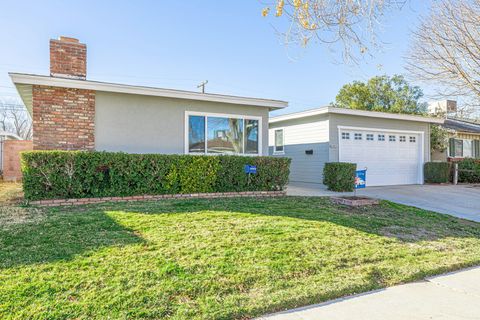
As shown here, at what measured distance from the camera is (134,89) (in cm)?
909

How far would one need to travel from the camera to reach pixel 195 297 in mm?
3182

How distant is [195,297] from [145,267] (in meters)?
0.82

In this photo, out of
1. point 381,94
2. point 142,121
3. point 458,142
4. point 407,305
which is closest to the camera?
point 407,305

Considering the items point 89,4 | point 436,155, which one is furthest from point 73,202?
point 436,155

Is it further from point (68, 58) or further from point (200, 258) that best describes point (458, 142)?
point (68, 58)

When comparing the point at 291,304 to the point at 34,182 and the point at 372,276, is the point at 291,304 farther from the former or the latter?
the point at 34,182

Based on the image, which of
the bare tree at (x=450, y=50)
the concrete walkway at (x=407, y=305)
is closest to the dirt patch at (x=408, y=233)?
the concrete walkway at (x=407, y=305)

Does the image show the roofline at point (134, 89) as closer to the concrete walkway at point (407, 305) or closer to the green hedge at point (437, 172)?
the concrete walkway at point (407, 305)

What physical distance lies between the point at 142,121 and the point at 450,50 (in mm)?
8542

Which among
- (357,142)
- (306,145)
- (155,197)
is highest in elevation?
(357,142)

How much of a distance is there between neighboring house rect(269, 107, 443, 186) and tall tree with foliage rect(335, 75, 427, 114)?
8385 millimetres

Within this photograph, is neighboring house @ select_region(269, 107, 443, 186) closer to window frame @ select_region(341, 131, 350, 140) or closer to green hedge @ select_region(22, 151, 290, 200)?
window frame @ select_region(341, 131, 350, 140)

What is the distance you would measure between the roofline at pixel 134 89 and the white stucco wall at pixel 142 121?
28 centimetres

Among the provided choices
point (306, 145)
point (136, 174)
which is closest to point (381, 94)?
point (306, 145)
